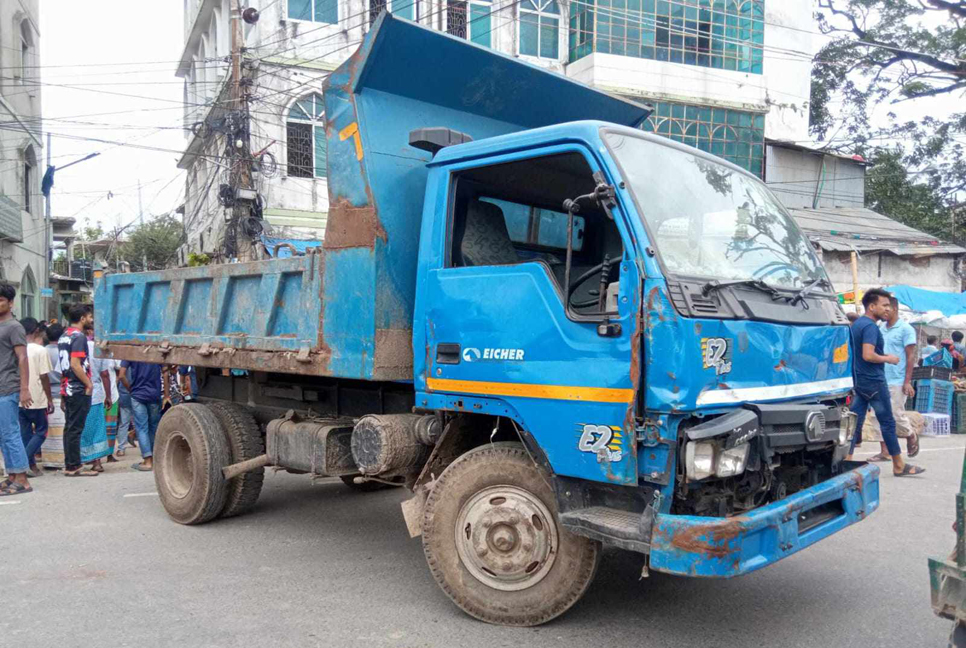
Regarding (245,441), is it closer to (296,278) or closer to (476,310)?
(296,278)

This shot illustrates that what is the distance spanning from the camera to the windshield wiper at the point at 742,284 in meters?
3.44

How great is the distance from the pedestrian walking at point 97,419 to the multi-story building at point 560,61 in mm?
8416

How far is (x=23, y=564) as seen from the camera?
508 centimetres

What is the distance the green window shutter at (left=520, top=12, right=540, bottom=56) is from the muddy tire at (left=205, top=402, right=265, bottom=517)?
1524cm

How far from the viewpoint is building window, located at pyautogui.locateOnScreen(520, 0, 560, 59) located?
19203 millimetres

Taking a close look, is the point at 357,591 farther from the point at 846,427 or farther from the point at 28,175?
the point at 28,175

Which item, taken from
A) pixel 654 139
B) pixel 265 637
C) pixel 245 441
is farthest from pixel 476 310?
pixel 245 441

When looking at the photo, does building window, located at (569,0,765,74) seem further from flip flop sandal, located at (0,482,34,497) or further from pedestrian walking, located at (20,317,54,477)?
flip flop sandal, located at (0,482,34,497)

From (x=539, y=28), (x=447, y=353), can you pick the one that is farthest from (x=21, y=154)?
(x=447, y=353)

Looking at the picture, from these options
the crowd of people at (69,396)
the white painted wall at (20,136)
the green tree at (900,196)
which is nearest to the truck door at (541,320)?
the crowd of people at (69,396)

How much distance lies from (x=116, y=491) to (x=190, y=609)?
3772 mm

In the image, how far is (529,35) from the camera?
19281 mm

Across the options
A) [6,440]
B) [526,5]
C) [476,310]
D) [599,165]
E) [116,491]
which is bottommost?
[116,491]

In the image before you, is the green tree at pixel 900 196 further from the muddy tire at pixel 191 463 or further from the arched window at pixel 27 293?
the arched window at pixel 27 293
